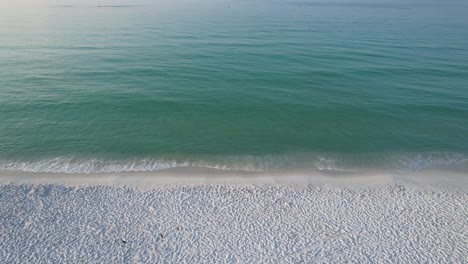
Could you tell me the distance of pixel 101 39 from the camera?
60375 mm

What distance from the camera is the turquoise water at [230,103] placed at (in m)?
23.1

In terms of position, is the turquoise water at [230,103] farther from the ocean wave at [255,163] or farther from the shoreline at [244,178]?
the shoreline at [244,178]

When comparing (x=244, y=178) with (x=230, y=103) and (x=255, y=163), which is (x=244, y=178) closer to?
(x=255, y=163)

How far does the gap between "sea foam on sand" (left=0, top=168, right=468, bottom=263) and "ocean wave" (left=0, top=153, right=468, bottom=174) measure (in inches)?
61.8

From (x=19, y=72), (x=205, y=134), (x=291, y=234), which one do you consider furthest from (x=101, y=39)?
(x=291, y=234)

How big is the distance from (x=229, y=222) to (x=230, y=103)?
18106mm

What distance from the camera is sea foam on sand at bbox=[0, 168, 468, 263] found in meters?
14.4

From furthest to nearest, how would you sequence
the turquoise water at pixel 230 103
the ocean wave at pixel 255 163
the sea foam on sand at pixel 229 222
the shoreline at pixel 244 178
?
the turquoise water at pixel 230 103 → the ocean wave at pixel 255 163 → the shoreline at pixel 244 178 → the sea foam on sand at pixel 229 222

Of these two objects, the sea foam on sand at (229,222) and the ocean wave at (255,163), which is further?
the ocean wave at (255,163)

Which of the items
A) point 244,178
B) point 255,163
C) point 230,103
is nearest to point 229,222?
point 244,178

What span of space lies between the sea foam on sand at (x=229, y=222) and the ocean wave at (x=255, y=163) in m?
1.57

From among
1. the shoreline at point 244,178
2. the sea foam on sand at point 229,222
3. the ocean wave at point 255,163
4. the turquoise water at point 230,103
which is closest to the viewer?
the sea foam on sand at point 229,222

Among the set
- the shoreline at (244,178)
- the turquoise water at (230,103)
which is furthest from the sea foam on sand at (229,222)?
the turquoise water at (230,103)

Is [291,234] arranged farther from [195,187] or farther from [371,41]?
[371,41]
